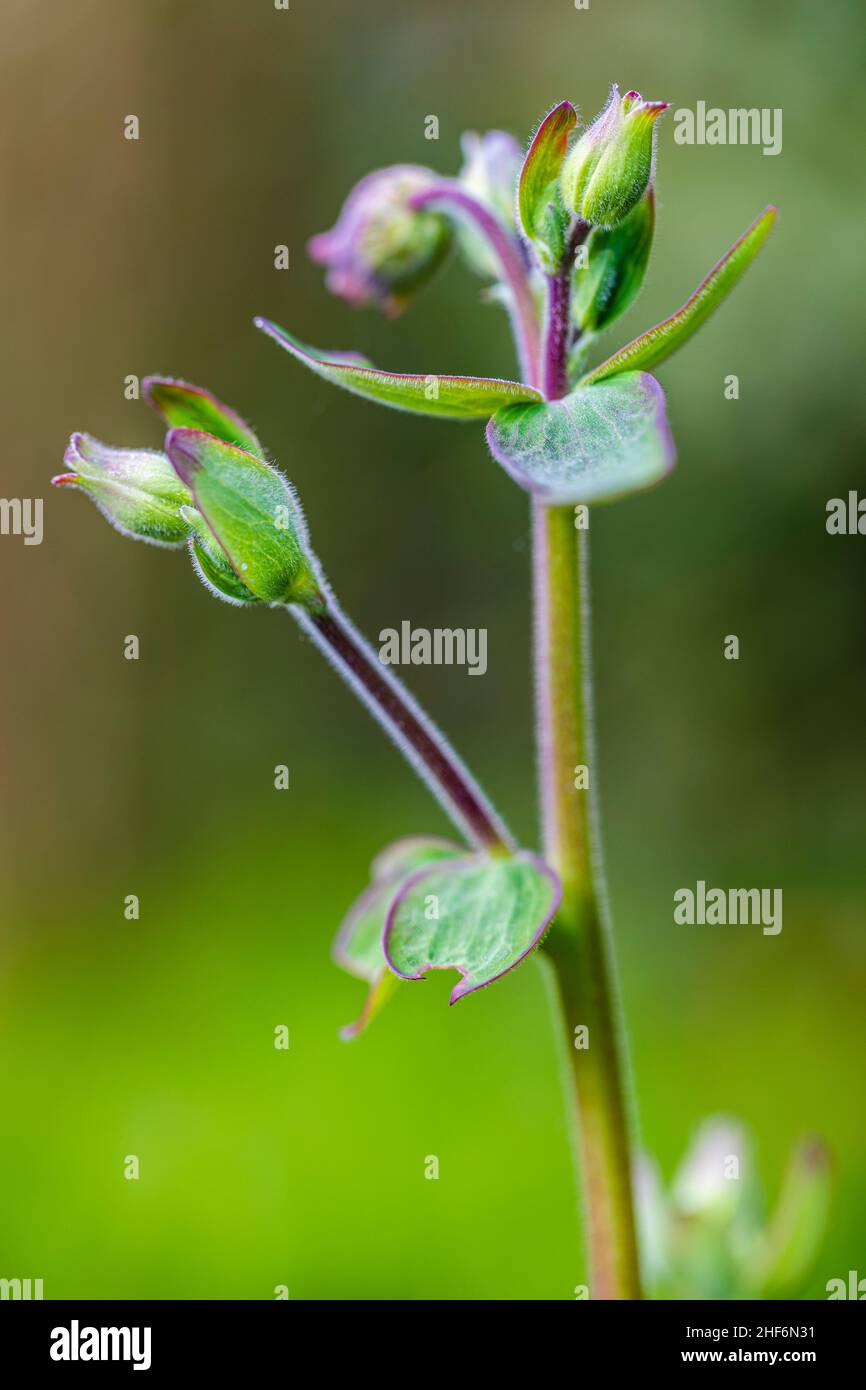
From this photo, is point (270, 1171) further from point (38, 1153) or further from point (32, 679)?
point (32, 679)

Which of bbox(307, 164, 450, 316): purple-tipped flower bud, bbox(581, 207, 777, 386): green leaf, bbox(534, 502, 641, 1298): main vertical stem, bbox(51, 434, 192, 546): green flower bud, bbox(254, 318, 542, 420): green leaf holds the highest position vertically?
bbox(307, 164, 450, 316): purple-tipped flower bud

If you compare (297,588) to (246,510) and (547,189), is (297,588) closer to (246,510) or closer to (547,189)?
(246,510)

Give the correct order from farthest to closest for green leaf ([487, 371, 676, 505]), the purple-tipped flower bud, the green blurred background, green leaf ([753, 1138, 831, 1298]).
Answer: the green blurred background → green leaf ([753, 1138, 831, 1298]) → the purple-tipped flower bud → green leaf ([487, 371, 676, 505])

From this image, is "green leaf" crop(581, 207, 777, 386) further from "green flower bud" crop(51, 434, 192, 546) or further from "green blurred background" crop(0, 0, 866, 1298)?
"green blurred background" crop(0, 0, 866, 1298)

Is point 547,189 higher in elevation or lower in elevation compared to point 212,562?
higher

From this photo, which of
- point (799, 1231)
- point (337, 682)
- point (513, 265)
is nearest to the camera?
point (513, 265)

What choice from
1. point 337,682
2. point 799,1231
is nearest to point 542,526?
point 799,1231

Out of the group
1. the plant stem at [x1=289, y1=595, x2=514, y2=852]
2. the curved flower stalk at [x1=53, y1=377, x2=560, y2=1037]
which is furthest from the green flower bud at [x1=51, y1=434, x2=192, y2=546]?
the plant stem at [x1=289, y1=595, x2=514, y2=852]

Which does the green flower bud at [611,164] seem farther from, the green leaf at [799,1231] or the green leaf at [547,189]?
the green leaf at [799,1231]

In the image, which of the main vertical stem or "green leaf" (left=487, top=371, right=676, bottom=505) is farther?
the main vertical stem
